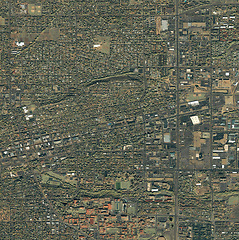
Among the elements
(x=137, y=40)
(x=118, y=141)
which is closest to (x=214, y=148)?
(x=118, y=141)

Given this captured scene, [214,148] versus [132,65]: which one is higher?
[132,65]

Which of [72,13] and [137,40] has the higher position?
[72,13]

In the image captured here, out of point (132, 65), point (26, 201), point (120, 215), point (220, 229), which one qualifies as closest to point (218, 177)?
point (220, 229)

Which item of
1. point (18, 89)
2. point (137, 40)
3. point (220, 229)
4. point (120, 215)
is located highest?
point (137, 40)

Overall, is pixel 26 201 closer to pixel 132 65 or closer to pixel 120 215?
pixel 120 215

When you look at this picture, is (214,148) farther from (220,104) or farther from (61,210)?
(61,210)

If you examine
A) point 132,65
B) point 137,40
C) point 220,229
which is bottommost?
point 220,229
